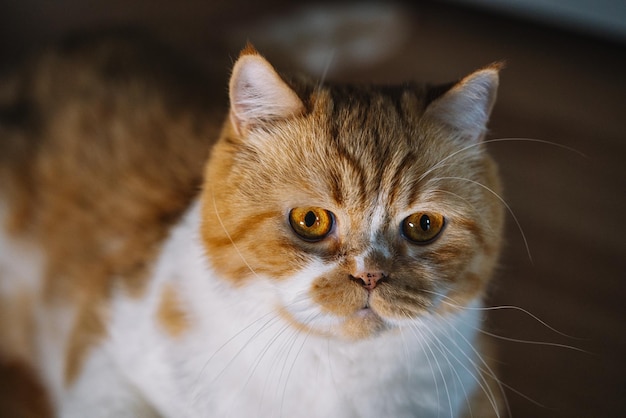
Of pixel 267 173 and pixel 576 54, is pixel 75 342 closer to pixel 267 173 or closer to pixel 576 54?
pixel 267 173

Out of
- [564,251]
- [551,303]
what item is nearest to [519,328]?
[551,303]

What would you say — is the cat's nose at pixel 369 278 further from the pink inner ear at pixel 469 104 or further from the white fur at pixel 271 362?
the pink inner ear at pixel 469 104

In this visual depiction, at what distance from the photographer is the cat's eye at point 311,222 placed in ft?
4.21

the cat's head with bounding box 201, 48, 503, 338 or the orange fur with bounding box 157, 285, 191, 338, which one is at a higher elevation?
the cat's head with bounding box 201, 48, 503, 338

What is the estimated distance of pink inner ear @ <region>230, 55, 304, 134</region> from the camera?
4.15 ft

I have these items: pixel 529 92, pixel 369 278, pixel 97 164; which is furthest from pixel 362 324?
pixel 529 92

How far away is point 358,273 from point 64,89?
133cm

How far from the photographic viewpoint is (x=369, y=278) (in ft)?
4.00

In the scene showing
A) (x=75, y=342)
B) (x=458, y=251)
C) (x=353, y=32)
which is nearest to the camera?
(x=458, y=251)

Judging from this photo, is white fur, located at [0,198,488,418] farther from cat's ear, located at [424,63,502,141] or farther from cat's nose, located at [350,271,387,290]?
cat's ear, located at [424,63,502,141]

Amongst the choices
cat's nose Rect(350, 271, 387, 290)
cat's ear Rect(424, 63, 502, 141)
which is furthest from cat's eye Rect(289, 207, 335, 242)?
cat's ear Rect(424, 63, 502, 141)

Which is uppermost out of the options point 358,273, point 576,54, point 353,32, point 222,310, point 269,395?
point 576,54

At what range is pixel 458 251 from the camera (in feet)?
4.40

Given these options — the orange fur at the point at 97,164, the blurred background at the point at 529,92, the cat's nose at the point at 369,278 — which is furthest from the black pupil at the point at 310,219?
the blurred background at the point at 529,92
